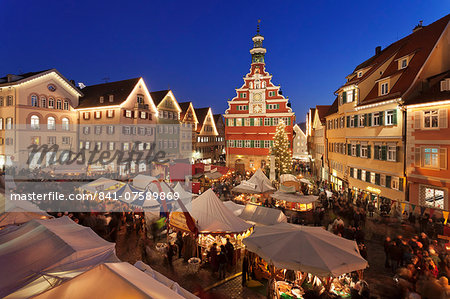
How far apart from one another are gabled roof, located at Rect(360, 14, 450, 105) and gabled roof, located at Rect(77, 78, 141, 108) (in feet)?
93.6

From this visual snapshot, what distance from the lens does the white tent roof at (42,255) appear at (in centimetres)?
523

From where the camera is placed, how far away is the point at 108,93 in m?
36.0

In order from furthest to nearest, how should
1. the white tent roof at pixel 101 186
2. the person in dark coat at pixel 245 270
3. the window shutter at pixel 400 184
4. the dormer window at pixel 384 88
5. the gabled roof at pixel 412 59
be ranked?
1. the dormer window at pixel 384 88
2. the window shutter at pixel 400 184
3. the gabled roof at pixel 412 59
4. the white tent roof at pixel 101 186
5. the person in dark coat at pixel 245 270

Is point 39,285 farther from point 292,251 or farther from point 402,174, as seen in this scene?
point 402,174

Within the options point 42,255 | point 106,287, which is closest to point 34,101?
point 42,255

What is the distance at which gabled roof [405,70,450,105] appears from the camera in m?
15.4

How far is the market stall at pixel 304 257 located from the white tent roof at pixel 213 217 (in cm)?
182

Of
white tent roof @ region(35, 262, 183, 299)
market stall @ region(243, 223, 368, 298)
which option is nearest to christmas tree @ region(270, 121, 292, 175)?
market stall @ region(243, 223, 368, 298)

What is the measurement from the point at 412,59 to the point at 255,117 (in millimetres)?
21432

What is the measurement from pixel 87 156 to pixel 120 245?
27.3 metres

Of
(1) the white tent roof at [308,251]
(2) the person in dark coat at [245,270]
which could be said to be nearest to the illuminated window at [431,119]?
(1) the white tent roof at [308,251]

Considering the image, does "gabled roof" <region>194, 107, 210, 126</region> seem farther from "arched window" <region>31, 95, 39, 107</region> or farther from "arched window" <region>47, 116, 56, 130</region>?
"arched window" <region>31, 95, 39, 107</region>

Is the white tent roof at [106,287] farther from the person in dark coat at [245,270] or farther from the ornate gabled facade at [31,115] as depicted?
the ornate gabled facade at [31,115]

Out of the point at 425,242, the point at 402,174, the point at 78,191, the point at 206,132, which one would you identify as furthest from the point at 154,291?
the point at 206,132
